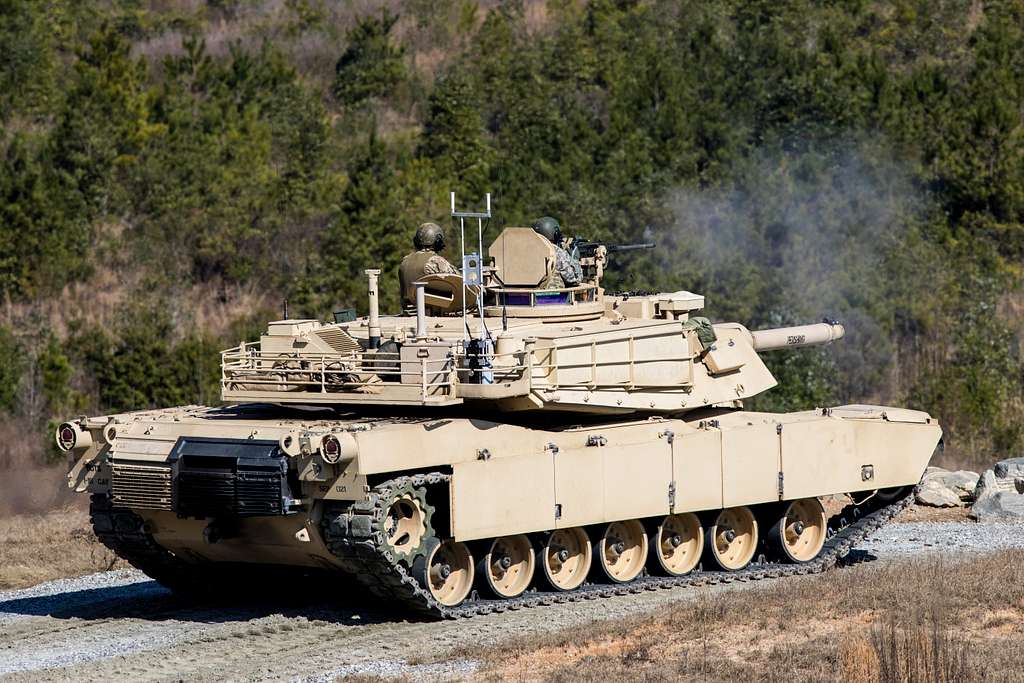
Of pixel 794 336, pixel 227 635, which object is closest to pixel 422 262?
pixel 227 635

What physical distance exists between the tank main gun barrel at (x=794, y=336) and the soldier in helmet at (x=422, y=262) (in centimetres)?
409

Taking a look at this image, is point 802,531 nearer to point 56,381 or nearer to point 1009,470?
point 1009,470

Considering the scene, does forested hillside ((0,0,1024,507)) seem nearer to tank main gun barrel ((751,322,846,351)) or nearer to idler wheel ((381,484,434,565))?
tank main gun barrel ((751,322,846,351))

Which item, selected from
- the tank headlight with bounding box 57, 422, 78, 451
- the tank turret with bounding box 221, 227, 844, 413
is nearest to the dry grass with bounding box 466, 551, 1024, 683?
the tank turret with bounding box 221, 227, 844, 413

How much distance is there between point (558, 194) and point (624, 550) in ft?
58.1

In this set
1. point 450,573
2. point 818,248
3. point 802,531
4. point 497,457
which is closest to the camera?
point 497,457

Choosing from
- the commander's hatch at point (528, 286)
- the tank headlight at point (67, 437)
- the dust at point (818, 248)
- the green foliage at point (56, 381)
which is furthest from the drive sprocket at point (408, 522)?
the dust at point (818, 248)

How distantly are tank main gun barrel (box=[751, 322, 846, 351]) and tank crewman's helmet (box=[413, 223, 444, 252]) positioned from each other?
13.4ft

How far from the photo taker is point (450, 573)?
18359 millimetres

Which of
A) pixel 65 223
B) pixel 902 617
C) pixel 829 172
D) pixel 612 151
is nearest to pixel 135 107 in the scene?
pixel 65 223

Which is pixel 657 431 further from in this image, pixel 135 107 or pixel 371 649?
pixel 135 107

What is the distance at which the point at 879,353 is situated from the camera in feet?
120

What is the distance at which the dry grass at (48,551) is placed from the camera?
22219 millimetres

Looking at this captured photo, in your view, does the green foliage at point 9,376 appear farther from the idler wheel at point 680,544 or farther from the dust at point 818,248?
the idler wheel at point 680,544
